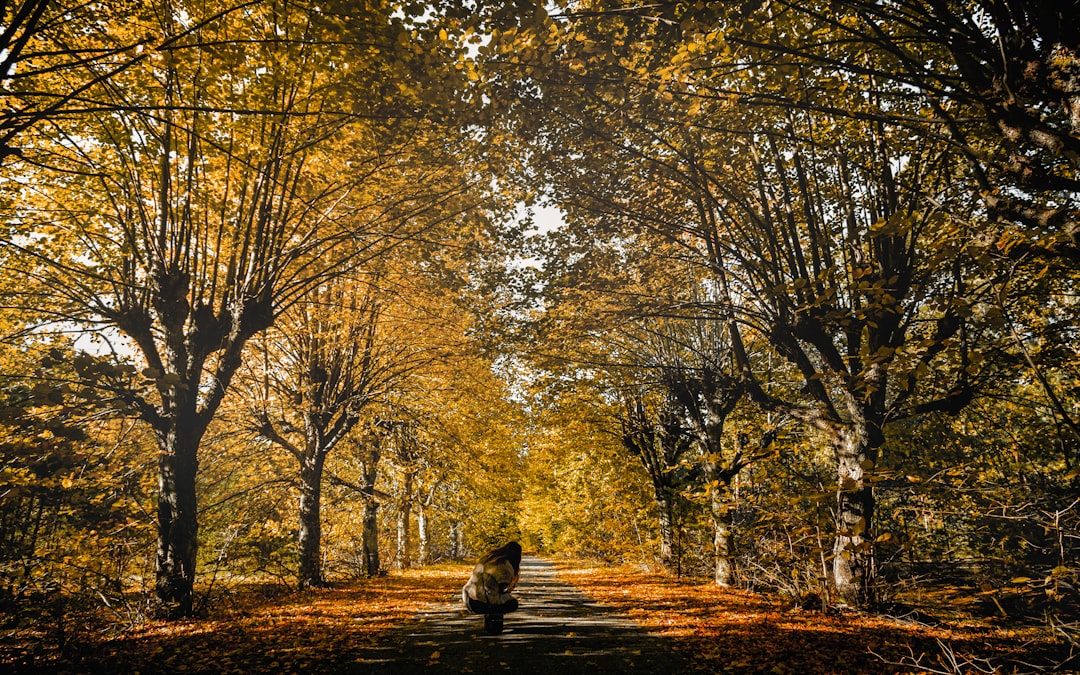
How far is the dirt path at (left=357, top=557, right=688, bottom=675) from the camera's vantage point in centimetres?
624

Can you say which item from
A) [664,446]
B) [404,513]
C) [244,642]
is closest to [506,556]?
[244,642]

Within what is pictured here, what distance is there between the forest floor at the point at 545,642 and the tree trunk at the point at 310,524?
8.17 feet

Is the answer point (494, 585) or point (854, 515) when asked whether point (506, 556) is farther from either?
point (854, 515)

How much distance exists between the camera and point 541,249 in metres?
10.9

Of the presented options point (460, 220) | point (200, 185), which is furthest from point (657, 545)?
point (200, 185)

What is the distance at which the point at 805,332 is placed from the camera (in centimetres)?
859

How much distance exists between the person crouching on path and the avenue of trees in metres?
3.42

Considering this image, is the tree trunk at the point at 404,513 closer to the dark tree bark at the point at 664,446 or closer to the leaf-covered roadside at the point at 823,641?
the dark tree bark at the point at 664,446

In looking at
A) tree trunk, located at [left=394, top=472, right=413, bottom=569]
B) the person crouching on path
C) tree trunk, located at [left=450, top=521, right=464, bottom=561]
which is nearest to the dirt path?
the person crouching on path

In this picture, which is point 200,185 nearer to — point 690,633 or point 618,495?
A: point 690,633

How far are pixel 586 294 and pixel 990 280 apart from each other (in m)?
8.08

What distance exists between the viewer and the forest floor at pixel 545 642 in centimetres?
609

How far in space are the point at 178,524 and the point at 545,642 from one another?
6549mm

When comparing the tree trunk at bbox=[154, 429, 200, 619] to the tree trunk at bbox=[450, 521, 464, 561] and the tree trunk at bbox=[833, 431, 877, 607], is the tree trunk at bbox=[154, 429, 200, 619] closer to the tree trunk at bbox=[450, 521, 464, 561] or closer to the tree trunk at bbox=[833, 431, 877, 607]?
the tree trunk at bbox=[833, 431, 877, 607]
